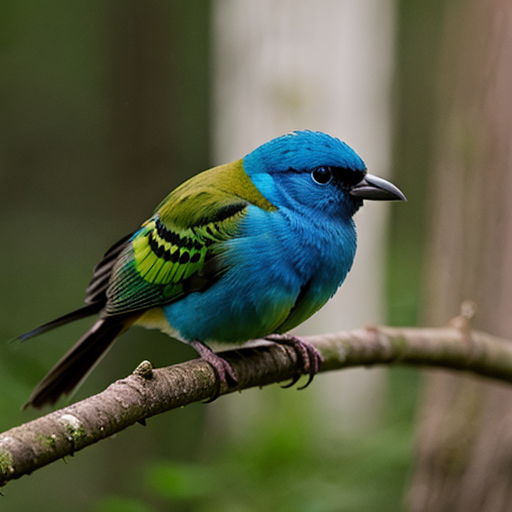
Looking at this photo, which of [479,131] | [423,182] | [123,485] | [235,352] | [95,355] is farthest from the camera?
[423,182]

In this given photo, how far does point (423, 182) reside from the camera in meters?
14.7

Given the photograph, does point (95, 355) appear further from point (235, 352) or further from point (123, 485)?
point (123, 485)

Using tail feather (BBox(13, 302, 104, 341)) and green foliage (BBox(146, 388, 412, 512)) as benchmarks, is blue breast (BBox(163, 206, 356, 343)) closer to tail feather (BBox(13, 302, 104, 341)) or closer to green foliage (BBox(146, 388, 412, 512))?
tail feather (BBox(13, 302, 104, 341))

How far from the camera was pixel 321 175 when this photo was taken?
3400 millimetres

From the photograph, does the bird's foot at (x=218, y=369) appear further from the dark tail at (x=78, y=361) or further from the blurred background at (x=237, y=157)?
the blurred background at (x=237, y=157)

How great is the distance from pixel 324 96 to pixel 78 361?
469 centimetres

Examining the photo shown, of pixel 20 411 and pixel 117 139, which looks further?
pixel 117 139

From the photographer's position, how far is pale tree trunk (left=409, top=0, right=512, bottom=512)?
5.01 meters

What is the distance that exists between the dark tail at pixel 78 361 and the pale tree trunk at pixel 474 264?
251 cm

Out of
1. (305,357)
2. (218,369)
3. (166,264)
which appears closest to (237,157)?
(166,264)

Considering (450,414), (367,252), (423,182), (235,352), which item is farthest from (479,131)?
(423,182)

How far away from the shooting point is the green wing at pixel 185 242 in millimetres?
3312

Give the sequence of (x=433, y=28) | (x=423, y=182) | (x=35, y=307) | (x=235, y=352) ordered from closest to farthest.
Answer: (x=235, y=352) < (x=35, y=307) < (x=423, y=182) < (x=433, y=28)

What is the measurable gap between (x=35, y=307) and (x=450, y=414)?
12.4 feet
